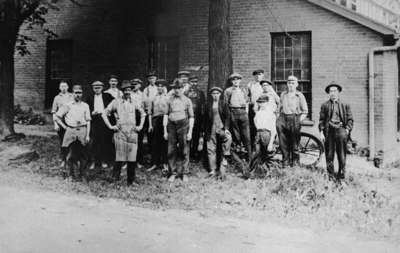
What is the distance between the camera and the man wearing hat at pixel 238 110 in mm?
9070

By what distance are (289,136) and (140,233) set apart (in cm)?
433

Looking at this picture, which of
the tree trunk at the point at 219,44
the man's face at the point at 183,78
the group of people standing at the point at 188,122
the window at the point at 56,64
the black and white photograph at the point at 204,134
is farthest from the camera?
the window at the point at 56,64

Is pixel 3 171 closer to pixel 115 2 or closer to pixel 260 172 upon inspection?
pixel 260 172

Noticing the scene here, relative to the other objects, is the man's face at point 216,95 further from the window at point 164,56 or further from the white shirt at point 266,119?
the window at point 164,56

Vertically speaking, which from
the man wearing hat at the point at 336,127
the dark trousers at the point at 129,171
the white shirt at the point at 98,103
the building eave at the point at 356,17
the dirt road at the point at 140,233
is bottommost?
the dirt road at the point at 140,233

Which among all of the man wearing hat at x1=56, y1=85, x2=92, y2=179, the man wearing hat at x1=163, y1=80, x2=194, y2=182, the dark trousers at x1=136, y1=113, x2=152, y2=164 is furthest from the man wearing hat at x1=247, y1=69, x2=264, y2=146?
the man wearing hat at x1=56, y1=85, x2=92, y2=179

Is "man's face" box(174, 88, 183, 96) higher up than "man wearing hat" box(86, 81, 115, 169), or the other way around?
"man's face" box(174, 88, 183, 96)

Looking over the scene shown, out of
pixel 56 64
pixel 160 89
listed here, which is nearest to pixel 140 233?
pixel 160 89

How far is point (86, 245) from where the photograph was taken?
214 inches

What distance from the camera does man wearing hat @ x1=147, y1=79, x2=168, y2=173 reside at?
9516mm

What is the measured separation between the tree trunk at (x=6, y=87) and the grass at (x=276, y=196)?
158 inches

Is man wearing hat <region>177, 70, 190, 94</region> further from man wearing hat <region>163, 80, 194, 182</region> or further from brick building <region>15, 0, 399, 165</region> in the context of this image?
brick building <region>15, 0, 399, 165</region>

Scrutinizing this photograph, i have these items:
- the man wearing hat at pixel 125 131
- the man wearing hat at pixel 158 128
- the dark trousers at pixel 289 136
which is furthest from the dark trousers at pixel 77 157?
the dark trousers at pixel 289 136

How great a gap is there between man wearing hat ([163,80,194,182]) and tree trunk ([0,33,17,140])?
240 inches
